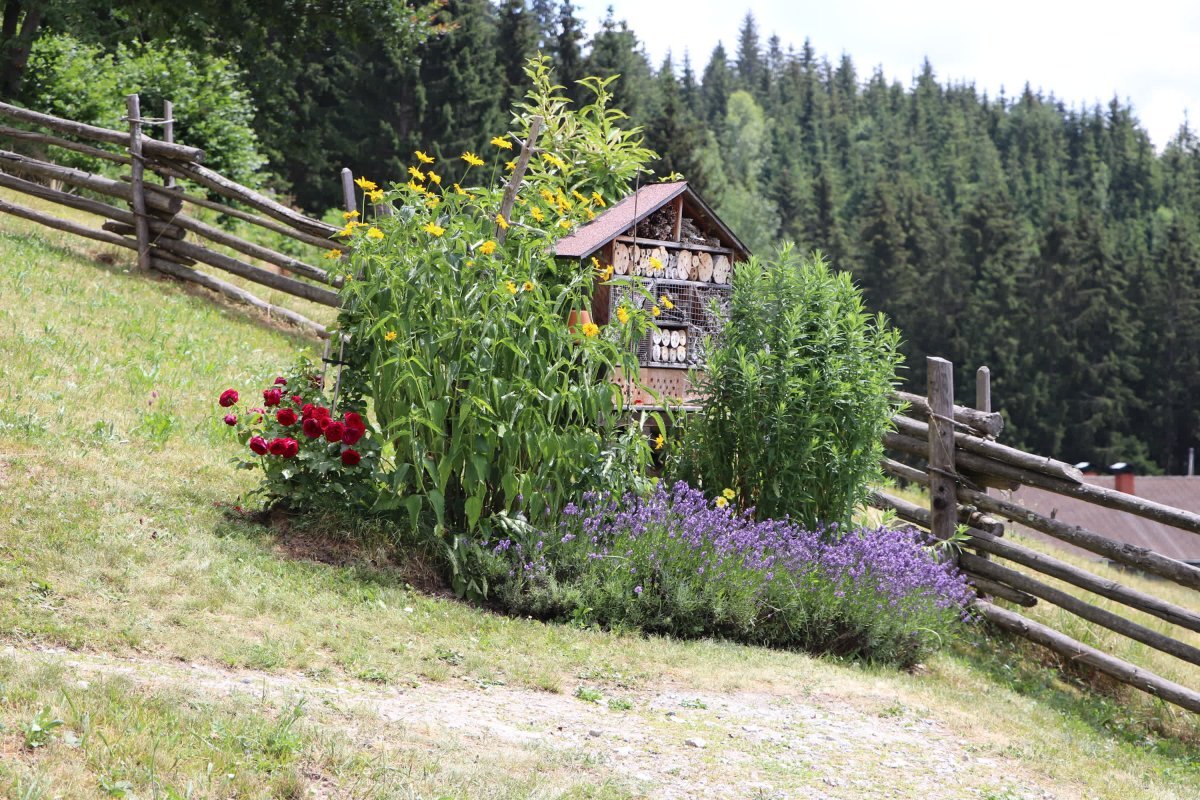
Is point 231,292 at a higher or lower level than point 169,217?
lower

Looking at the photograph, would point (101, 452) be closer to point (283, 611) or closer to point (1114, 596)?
point (283, 611)

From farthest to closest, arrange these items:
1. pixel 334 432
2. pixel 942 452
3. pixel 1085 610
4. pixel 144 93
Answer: pixel 144 93 → pixel 942 452 → pixel 1085 610 → pixel 334 432

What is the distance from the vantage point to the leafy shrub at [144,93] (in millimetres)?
16297

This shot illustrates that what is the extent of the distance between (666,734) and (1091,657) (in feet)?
15.0

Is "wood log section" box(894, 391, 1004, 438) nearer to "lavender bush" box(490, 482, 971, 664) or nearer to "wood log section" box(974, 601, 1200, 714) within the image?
"wood log section" box(974, 601, 1200, 714)

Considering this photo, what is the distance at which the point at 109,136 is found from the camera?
12.0 meters

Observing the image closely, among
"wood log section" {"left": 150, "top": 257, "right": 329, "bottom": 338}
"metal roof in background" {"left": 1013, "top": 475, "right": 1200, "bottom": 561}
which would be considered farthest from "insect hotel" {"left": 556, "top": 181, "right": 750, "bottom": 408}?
"metal roof in background" {"left": 1013, "top": 475, "right": 1200, "bottom": 561}

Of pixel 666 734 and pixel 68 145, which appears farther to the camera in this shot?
pixel 68 145

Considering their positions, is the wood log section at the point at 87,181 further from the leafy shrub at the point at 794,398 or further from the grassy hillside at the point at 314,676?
the leafy shrub at the point at 794,398

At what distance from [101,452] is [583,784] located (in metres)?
4.04

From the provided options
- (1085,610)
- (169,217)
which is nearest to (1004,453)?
(1085,610)

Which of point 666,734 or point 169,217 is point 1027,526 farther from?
point 169,217

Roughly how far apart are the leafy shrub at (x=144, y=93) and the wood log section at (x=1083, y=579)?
11.8 meters


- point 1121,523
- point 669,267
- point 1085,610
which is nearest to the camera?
point 669,267
